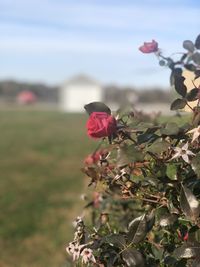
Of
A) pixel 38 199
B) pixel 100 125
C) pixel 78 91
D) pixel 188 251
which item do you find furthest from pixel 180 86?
pixel 78 91

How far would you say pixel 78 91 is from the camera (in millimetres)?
99750

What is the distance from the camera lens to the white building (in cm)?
9825

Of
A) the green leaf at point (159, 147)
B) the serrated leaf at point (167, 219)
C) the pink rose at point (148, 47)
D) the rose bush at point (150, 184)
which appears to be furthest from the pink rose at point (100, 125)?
the pink rose at point (148, 47)

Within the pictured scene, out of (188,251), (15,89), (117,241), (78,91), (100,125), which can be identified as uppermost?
(15,89)

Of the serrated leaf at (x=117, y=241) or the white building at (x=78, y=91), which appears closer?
the serrated leaf at (x=117, y=241)

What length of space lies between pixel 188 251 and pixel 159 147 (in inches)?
12.8

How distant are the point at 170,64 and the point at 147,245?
2.62 feet

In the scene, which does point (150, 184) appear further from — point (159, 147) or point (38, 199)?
point (38, 199)

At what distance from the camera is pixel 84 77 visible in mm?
102938

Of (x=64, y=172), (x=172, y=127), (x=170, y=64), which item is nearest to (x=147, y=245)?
(x=172, y=127)

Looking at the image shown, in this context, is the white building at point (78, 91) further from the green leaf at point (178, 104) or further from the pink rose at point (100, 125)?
the pink rose at point (100, 125)

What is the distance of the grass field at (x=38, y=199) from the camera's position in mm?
7574

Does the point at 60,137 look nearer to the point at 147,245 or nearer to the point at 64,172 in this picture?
the point at 64,172

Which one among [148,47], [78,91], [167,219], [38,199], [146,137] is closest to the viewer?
[146,137]
